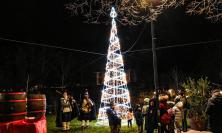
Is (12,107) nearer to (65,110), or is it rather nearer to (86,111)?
(65,110)

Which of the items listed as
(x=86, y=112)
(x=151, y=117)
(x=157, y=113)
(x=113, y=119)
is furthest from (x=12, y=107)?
(x=86, y=112)

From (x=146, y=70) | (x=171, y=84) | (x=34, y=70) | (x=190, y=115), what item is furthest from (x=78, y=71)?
(x=190, y=115)

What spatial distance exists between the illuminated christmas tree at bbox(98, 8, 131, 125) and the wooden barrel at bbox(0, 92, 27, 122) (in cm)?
1366

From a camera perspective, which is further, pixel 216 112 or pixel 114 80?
pixel 114 80

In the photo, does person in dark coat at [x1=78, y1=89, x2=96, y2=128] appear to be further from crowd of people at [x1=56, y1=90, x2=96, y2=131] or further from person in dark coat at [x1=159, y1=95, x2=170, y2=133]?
person in dark coat at [x1=159, y1=95, x2=170, y2=133]

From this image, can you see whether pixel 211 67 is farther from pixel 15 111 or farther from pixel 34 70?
pixel 15 111

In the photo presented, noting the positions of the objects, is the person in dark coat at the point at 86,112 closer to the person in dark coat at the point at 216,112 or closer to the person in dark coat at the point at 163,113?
the person in dark coat at the point at 163,113

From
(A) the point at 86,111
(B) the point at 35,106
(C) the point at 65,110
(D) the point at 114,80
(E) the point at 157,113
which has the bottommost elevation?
(A) the point at 86,111

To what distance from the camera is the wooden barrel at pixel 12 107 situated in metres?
6.46

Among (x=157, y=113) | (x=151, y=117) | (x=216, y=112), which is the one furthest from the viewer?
(x=151, y=117)

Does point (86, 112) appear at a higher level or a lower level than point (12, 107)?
lower

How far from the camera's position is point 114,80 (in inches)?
821

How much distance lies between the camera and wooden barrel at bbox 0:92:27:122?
6.46 metres

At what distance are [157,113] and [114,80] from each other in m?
10.5
